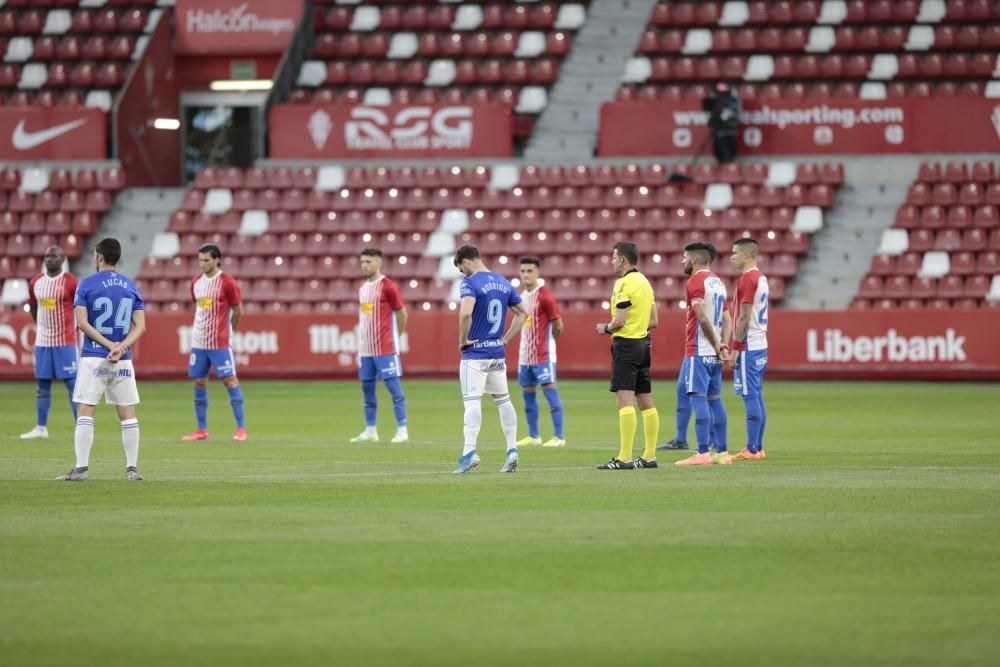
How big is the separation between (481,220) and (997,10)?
12.7 metres

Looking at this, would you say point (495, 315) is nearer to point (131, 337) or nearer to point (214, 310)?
point (131, 337)

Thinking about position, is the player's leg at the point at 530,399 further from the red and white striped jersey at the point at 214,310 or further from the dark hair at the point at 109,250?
the dark hair at the point at 109,250

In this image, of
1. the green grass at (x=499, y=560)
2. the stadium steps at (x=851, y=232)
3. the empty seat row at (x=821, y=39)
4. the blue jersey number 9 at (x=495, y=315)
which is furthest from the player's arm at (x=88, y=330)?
the empty seat row at (x=821, y=39)

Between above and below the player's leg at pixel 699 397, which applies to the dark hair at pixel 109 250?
above

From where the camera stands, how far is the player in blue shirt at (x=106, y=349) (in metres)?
13.8

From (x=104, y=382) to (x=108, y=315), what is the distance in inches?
22.2

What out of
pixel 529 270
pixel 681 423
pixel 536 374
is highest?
pixel 529 270

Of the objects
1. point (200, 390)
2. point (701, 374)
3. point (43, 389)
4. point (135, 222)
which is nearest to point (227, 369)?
point (200, 390)

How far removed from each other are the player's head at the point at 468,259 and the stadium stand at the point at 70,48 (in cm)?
2696

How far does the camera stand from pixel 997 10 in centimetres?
3750

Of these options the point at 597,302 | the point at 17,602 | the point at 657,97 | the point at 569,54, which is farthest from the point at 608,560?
the point at 569,54

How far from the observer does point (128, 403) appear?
14.0 metres

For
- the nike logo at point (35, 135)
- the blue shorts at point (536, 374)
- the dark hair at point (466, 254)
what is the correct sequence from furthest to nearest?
the nike logo at point (35, 135) < the blue shorts at point (536, 374) < the dark hair at point (466, 254)

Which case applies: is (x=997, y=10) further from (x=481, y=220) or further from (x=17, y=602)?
(x=17, y=602)
